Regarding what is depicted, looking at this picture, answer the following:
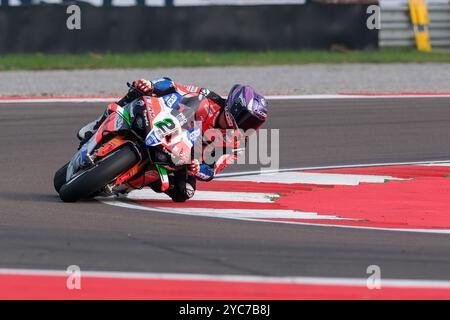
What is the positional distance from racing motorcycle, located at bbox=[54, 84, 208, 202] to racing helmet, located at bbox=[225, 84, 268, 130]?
33cm

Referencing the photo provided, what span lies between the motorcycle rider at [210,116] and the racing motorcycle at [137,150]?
9 cm

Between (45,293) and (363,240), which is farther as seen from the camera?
(363,240)

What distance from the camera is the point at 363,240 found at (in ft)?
29.4

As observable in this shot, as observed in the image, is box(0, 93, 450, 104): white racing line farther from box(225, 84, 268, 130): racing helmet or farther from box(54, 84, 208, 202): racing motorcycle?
box(225, 84, 268, 130): racing helmet

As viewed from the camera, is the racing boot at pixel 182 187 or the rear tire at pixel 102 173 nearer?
the rear tire at pixel 102 173

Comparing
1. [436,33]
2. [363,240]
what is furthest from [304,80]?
[363,240]

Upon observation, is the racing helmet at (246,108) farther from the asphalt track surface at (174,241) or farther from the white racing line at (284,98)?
the white racing line at (284,98)

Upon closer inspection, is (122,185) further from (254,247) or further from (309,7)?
(309,7)

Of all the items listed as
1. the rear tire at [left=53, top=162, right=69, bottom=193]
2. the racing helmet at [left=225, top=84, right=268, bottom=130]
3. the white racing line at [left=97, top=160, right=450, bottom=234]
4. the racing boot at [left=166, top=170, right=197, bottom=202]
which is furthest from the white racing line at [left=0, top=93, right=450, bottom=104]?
the racing helmet at [left=225, top=84, right=268, bottom=130]

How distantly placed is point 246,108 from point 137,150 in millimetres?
999

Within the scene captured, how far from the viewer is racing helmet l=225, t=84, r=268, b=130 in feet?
34.2

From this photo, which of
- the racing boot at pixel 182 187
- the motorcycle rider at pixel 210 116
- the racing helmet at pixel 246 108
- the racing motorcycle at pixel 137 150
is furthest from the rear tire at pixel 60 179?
the racing helmet at pixel 246 108

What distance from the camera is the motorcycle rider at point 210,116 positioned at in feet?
34.3

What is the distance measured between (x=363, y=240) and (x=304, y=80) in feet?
38.4
